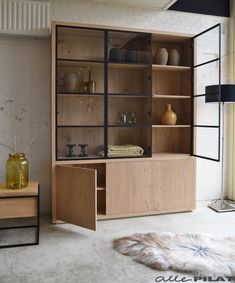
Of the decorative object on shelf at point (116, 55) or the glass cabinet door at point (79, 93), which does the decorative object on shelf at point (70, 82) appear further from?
the decorative object on shelf at point (116, 55)

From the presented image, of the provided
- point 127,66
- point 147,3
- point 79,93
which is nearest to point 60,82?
point 79,93

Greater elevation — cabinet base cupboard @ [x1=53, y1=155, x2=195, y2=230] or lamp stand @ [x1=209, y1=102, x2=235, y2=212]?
cabinet base cupboard @ [x1=53, y1=155, x2=195, y2=230]

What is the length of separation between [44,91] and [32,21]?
2.67 ft

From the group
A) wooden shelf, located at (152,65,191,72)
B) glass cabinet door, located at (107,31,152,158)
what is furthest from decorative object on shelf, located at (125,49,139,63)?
wooden shelf, located at (152,65,191,72)

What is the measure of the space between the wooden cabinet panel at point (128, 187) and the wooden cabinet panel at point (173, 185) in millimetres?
106

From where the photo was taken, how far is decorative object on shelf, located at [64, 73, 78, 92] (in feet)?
11.4

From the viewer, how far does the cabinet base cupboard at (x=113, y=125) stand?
11.2 ft

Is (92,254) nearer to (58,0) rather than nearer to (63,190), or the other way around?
(63,190)

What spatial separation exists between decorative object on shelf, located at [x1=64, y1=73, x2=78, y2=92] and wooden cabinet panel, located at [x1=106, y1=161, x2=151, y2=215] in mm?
986

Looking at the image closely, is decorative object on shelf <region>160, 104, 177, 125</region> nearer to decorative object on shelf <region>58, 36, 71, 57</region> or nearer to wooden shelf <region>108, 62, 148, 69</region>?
wooden shelf <region>108, 62, 148, 69</region>

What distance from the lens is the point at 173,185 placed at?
372 centimetres

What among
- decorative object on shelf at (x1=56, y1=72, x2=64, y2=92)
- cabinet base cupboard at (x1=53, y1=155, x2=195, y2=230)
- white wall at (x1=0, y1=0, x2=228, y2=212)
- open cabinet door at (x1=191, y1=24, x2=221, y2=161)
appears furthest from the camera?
open cabinet door at (x1=191, y1=24, x2=221, y2=161)

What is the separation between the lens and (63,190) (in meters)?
3.29

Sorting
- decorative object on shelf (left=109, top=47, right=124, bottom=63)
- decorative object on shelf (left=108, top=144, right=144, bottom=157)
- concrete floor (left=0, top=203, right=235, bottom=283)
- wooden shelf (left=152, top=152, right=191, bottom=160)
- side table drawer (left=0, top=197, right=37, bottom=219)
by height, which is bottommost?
concrete floor (left=0, top=203, right=235, bottom=283)
